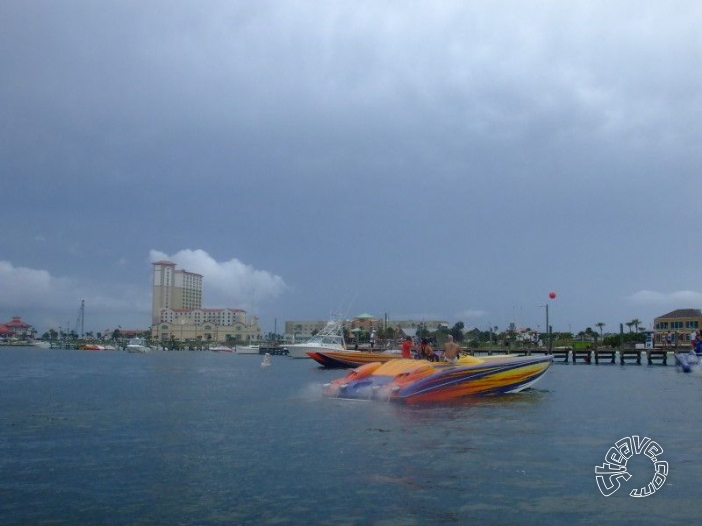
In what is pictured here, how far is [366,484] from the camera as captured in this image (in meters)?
9.95

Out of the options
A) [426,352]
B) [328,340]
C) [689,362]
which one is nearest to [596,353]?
[689,362]

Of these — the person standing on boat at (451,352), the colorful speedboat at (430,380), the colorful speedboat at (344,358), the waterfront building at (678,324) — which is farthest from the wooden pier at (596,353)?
the person standing on boat at (451,352)

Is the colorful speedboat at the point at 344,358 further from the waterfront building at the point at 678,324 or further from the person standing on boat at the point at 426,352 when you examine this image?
the waterfront building at the point at 678,324

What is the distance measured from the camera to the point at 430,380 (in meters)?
21.2

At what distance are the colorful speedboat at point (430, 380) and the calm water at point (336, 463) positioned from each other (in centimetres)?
122

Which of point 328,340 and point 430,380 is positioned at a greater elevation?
point 328,340

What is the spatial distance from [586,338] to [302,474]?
132m

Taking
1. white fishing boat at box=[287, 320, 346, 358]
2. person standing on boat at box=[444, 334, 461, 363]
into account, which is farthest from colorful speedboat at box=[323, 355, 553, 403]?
white fishing boat at box=[287, 320, 346, 358]

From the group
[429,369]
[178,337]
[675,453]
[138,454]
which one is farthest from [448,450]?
[178,337]

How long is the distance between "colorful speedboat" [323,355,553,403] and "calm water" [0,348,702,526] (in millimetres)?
1219

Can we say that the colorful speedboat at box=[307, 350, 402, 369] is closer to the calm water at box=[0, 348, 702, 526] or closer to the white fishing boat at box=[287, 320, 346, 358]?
the white fishing boat at box=[287, 320, 346, 358]

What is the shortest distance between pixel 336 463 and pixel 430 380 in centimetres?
1001

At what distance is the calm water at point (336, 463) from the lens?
8.61 meters

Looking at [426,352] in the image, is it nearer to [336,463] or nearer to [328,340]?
[336,463]
